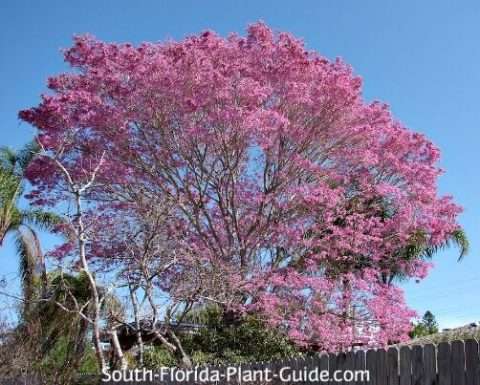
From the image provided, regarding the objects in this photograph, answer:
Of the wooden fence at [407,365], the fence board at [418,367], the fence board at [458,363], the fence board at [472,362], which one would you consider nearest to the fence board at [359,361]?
the wooden fence at [407,365]

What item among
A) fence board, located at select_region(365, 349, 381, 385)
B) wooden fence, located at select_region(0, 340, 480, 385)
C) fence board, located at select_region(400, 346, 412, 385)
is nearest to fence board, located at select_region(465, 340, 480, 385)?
wooden fence, located at select_region(0, 340, 480, 385)

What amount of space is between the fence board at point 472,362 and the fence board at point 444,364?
6.7 inches

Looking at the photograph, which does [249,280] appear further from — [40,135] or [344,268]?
[40,135]

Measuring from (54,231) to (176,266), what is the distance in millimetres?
3407

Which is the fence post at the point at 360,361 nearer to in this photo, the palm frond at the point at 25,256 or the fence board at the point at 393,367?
the fence board at the point at 393,367

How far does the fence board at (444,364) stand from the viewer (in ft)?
15.8

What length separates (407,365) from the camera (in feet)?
17.5

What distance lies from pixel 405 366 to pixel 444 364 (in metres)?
0.53

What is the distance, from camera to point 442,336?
14094 mm

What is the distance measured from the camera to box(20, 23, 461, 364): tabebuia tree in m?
12.2

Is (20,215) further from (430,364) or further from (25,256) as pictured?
(430,364)

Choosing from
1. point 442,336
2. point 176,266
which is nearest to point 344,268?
point 442,336

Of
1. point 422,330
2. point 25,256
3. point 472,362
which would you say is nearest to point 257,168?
point 25,256

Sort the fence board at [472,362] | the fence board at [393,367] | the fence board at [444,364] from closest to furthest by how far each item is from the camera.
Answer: the fence board at [472,362]
the fence board at [444,364]
the fence board at [393,367]
